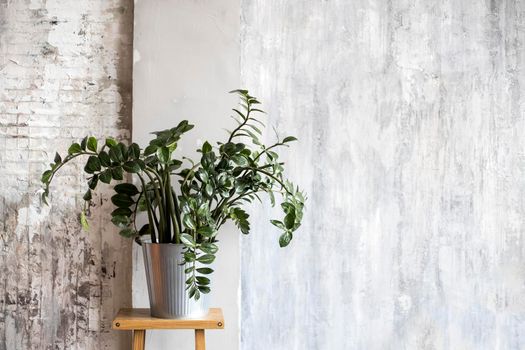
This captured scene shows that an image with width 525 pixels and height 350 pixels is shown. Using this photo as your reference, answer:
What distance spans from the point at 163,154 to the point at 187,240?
30cm

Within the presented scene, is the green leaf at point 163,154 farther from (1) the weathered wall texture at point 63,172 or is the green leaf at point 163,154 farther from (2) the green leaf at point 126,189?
(1) the weathered wall texture at point 63,172

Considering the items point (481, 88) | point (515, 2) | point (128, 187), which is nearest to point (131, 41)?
point (128, 187)

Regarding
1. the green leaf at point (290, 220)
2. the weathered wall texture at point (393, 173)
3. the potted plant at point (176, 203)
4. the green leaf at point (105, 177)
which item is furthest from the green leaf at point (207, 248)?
the weathered wall texture at point (393, 173)

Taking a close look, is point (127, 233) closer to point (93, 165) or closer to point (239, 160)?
point (93, 165)

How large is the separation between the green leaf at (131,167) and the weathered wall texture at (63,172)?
0.50 metres

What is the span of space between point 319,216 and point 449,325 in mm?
758

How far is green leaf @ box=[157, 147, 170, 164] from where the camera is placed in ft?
6.24

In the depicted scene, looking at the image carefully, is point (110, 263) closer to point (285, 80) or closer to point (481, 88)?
point (285, 80)

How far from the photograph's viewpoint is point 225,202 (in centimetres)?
206

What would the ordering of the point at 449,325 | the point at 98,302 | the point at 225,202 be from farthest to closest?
the point at 449,325 → the point at 98,302 → the point at 225,202

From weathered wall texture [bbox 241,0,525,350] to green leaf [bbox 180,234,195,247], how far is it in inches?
22.3

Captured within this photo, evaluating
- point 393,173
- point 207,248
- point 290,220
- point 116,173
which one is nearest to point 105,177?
point 116,173

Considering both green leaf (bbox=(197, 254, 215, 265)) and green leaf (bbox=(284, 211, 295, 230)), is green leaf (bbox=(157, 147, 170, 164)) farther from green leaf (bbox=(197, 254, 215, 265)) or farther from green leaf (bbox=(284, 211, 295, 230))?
green leaf (bbox=(284, 211, 295, 230))

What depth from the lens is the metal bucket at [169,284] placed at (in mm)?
1968
